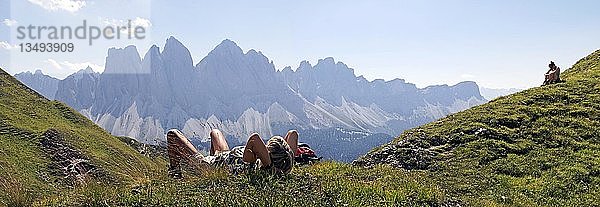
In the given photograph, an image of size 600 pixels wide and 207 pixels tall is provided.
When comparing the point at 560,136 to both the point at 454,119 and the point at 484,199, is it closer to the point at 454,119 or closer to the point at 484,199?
the point at 454,119

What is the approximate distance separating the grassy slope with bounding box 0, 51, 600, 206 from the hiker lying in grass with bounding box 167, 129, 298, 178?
0.40m

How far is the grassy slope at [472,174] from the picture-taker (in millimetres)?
8117

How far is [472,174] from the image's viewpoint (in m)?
14.8

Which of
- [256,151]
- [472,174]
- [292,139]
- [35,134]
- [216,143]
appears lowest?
[35,134]

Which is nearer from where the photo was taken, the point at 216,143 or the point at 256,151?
the point at 256,151

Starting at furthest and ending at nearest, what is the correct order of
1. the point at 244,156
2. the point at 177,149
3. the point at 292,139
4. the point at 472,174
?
the point at 472,174 → the point at 292,139 → the point at 177,149 → the point at 244,156

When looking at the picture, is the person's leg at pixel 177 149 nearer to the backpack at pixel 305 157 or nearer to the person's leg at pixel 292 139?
the person's leg at pixel 292 139

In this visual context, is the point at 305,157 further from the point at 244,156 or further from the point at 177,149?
the point at 244,156

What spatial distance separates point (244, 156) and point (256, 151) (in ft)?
1.10

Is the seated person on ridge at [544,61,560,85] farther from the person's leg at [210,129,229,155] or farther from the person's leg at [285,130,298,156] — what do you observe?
the person's leg at [210,129,229,155]

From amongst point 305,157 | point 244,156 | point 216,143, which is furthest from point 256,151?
point 305,157

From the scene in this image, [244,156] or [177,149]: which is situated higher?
[244,156]

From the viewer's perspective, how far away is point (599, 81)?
25781 mm

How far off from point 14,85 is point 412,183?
90.1m
